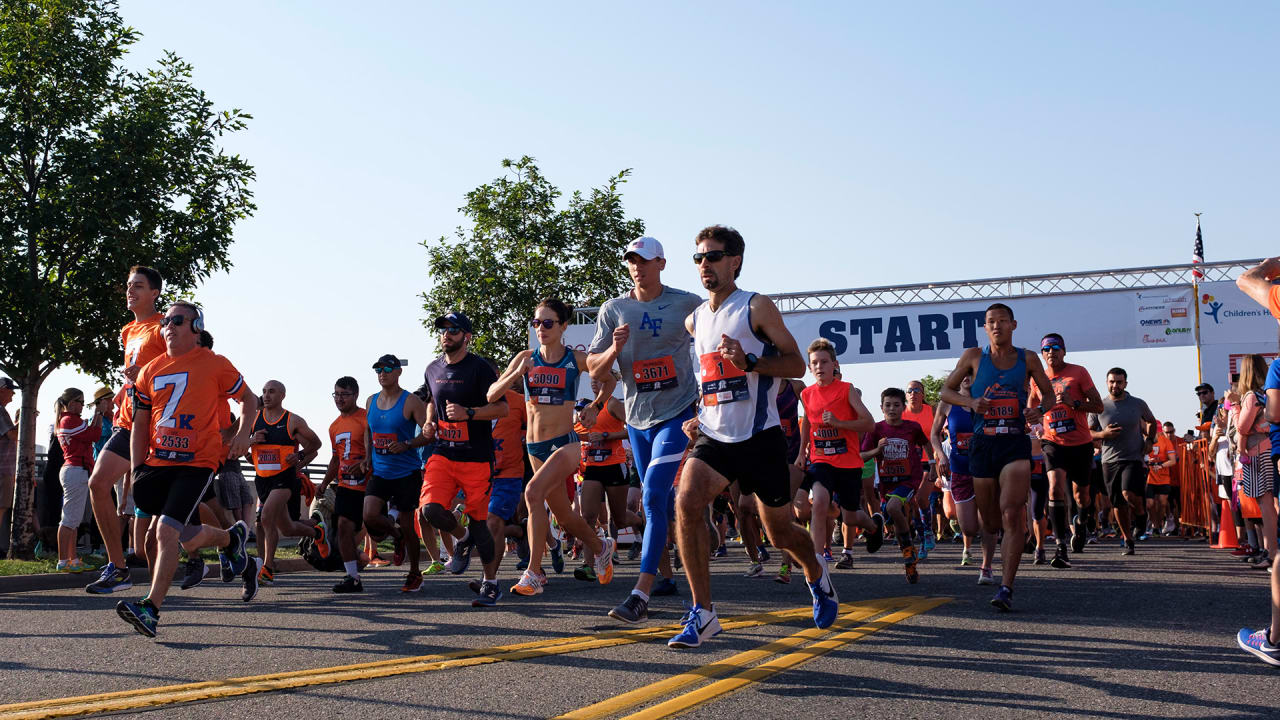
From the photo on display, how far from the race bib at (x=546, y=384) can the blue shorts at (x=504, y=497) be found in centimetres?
101

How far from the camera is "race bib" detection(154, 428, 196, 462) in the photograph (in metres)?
7.41

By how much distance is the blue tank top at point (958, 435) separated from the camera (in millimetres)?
12062

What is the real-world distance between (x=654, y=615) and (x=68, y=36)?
40.9ft

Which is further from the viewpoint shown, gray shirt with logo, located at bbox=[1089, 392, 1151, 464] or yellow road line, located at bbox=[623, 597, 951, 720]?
gray shirt with logo, located at bbox=[1089, 392, 1151, 464]

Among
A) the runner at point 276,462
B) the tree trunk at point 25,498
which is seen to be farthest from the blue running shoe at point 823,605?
the tree trunk at point 25,498

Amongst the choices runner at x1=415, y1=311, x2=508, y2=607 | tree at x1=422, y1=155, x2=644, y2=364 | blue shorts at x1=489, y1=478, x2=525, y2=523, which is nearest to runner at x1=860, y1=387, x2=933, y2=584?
blue shorts at x1=489, y1=478, x2=525, y2=523

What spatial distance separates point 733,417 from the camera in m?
6.19

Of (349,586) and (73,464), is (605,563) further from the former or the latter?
(73,464)

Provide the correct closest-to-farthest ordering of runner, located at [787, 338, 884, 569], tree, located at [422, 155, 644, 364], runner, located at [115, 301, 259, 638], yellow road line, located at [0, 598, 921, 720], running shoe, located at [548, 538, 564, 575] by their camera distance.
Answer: yellow road line, located at [0, 598, 921, 720]
runner, located at [115, 301, 259, 638]
runner, located at [787, 338, 884, 569]
running shoe, located at [548, 538, 564, 575]
tree, located at [422, 155, 644, 364]

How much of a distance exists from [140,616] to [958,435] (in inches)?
315

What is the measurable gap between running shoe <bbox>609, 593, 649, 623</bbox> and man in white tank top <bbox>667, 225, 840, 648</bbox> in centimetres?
55

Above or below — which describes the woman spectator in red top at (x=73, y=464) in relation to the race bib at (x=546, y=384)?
below

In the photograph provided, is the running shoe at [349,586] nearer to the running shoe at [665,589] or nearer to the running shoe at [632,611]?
the running shoe at [665,589]

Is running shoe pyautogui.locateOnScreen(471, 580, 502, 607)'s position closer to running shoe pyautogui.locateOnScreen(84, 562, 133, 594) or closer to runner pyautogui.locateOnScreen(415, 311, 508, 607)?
runner pyautogui.locateOnScreen(415, 311, 508, 607)
